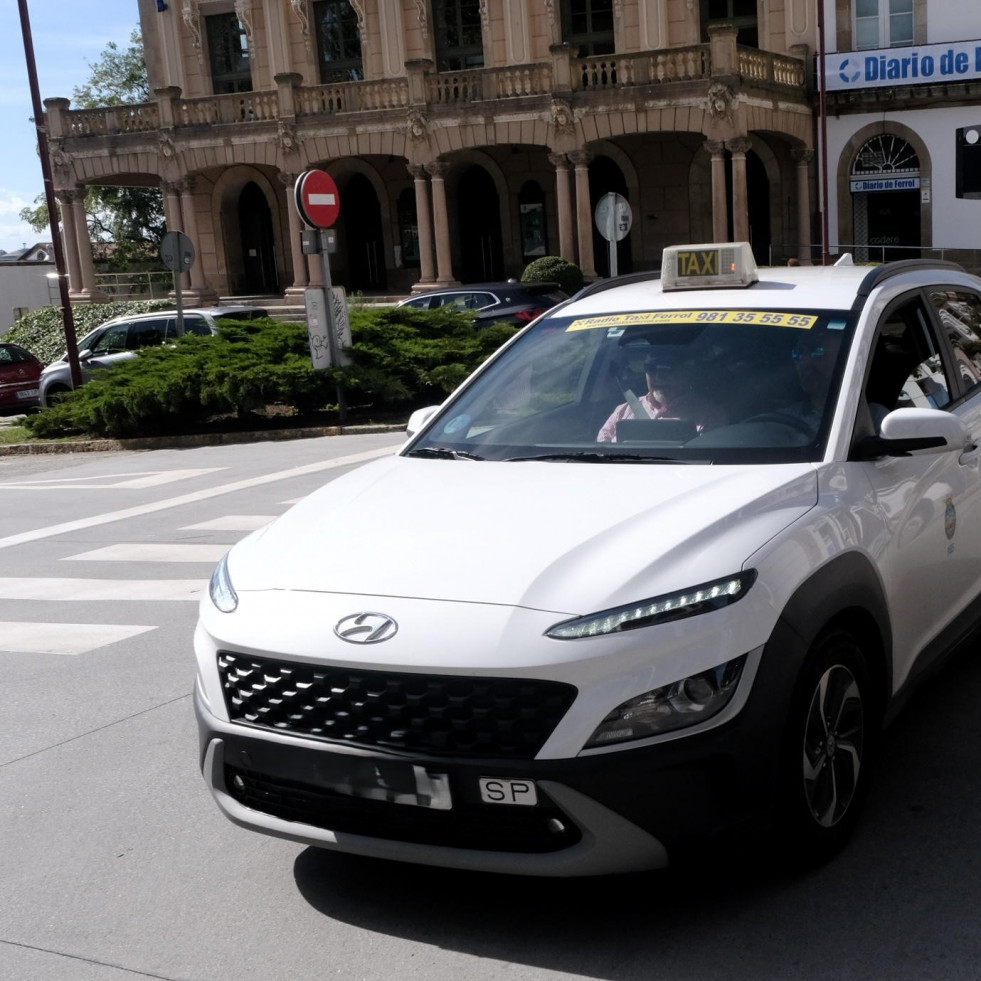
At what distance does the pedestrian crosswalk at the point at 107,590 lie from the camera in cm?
715

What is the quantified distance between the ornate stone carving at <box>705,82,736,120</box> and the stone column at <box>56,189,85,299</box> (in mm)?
18795

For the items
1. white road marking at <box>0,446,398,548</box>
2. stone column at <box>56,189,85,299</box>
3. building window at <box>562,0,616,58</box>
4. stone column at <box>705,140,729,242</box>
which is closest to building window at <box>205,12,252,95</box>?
stone column at <box>56,189,85,299</box>

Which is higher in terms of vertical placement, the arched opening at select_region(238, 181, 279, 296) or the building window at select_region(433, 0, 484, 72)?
the building window at select_region(433, 0, 484, 72)

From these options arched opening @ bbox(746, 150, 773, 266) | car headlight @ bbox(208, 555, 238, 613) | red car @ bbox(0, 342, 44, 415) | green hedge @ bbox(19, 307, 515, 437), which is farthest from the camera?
arched opening @ bbox(746, 150, 773, 266)

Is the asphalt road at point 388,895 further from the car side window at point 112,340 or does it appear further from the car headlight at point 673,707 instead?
the car side window at point 112,340

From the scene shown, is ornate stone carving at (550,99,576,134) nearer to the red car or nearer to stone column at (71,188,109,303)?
the red car

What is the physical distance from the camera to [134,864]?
421 centimetres

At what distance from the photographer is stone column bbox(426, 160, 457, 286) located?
115 feet

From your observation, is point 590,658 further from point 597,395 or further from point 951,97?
point 951,97

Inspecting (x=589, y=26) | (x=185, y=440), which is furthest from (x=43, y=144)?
(x=589, y=26)

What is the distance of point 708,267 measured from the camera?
16.6 ft

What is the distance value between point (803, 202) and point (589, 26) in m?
7.58

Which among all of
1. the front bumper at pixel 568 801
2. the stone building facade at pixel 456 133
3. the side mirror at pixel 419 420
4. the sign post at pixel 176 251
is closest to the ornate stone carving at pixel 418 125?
the stone building facade at pixel 456 133

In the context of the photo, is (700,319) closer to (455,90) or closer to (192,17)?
(455,90)
